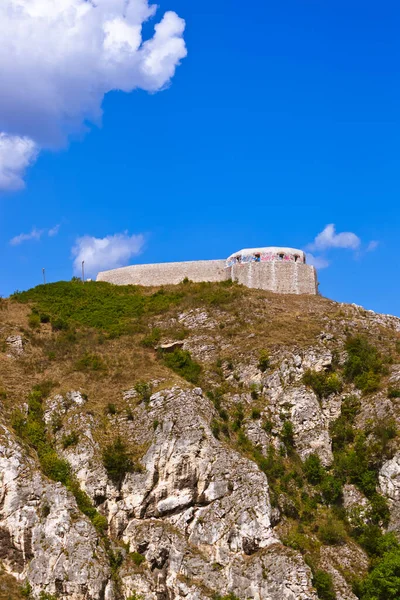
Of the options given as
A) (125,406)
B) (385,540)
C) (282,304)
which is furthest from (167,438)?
(282,304)

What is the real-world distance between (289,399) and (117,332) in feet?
64.1

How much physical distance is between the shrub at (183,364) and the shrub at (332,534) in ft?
52.5

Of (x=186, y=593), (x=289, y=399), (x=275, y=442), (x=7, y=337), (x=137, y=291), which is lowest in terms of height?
(x=186, y=593)

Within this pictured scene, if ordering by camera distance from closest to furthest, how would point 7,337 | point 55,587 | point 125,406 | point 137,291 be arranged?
point 55,587 < point 125,406 < point 7,337 < point 137,291

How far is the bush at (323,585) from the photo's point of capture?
42.0 metres

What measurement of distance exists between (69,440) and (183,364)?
42.1 ft

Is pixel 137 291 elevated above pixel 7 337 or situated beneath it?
elevated above

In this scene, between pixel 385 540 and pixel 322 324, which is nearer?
pixel 385 540

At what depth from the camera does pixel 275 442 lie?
51.8m

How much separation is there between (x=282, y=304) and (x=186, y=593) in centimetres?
3125

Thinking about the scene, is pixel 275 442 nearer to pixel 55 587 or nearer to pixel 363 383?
pixel 363 383

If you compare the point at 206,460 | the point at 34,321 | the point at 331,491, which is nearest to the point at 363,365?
the point at 331,491

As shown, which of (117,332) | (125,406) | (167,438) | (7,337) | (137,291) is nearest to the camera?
(167,438)

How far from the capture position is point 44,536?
44.2 m
